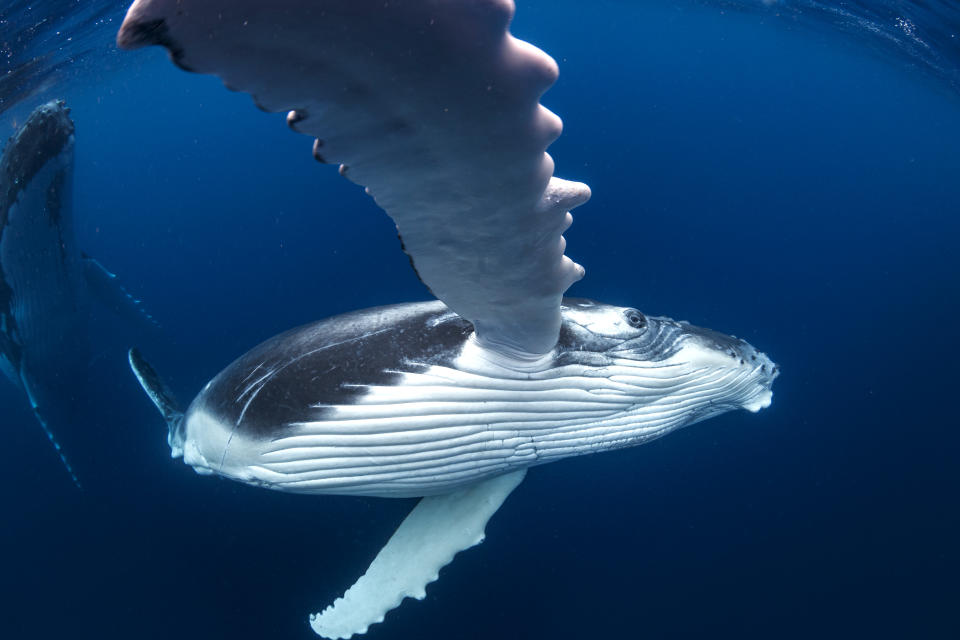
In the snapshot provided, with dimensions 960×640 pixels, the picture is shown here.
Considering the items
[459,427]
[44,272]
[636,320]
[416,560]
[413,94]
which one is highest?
[413,94]

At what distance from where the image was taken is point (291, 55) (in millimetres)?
1558

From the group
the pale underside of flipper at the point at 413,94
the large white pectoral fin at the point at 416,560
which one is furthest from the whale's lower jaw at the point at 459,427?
the pale underside of flipper at the point at 413,94

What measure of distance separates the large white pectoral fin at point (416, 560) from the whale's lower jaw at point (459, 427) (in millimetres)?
471

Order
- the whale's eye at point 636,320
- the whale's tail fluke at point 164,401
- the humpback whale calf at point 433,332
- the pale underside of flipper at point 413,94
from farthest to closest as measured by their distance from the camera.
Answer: the whale's tail fluke at point 164,401 → the whale's eye at point 636,320 → the humpback whale calf at point 433,332 → the pale underside of flipper at point 413,94

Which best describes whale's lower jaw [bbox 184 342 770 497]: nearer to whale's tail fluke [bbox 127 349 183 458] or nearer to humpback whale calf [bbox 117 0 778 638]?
humpback whale calf [bbox 117 0 778 638]

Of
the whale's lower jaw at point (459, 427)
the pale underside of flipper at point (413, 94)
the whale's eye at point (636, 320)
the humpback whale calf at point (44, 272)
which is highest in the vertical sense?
the pale underside of flipper at point (413, 94)

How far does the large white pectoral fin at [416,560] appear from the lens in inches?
192

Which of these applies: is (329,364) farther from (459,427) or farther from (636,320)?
(636,320)

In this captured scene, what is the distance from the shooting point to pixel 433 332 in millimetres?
4090

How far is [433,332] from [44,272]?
7876 mm

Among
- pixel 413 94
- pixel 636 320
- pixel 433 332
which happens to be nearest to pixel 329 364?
pixel 433 332

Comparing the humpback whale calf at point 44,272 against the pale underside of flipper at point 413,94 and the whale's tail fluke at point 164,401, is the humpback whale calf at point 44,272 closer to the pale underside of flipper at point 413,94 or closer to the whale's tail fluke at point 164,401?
the whale's tail fluke at point 164,401

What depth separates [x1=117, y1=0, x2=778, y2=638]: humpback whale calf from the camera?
62.4 inches

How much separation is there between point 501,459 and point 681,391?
1.60 meters
